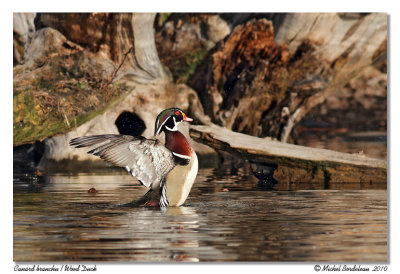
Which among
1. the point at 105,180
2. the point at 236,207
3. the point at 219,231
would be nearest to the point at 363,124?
the point at 105,180

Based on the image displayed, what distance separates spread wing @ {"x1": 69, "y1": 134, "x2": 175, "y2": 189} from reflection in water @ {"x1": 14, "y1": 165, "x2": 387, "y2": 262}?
47cm

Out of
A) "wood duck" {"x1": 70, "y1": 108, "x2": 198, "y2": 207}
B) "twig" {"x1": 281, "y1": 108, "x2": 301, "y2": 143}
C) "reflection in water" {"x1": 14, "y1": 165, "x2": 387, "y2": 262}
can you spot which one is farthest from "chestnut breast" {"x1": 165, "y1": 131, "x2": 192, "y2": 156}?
"twig" {"x1": 281, "y1": 108, "x2": 301, "y2": 143}

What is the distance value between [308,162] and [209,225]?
3.31m

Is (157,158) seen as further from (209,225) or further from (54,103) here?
(54,103)

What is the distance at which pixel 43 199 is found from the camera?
951 centimetres

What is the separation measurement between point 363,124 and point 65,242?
15741 mm

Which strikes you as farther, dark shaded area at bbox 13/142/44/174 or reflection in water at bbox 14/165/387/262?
dark shaded area at bbox 13/142/44/174

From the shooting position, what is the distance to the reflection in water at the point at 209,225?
6.93 metres

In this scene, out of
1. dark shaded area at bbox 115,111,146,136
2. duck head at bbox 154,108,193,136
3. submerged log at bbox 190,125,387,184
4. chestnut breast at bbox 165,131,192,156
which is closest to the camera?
chestnut breast at bbox 165,131,192,156

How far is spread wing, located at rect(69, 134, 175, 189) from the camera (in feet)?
27.5

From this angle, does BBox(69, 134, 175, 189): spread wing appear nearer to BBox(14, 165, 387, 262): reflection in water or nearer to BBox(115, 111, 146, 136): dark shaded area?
BBox(14, 165, 387, 262): reflection in water

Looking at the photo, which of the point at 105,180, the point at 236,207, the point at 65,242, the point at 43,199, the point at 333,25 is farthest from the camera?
the point at 333,25

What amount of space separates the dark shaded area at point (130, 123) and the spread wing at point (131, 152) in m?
5.55
